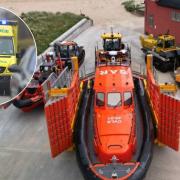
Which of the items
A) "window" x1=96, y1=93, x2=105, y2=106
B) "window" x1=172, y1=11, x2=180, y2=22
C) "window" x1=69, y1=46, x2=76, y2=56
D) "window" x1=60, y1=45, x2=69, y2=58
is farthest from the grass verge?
"window" x1=96, y1=93, x2=105, y2=106

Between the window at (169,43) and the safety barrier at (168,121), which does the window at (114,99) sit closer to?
the safety barrier at (168,121)

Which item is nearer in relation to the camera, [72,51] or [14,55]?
[14,55]

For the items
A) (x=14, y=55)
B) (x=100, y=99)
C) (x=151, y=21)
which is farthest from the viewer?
(x=151, y=21)

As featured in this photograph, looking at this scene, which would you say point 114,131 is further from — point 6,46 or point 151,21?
point 151,21

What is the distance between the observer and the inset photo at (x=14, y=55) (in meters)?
4.14

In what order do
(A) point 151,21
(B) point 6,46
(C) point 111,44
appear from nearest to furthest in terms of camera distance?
(B) point 6,46 < (C) point 111,44 < (A) point 151,21

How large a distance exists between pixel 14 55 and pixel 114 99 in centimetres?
671

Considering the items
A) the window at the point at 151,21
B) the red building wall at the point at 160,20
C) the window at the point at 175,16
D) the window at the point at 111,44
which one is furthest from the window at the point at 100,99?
the window at the point at 151,21

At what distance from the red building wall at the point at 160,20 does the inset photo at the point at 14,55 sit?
62.5 feet

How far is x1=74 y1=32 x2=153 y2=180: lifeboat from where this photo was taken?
873cm

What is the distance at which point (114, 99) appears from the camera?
10.6 m

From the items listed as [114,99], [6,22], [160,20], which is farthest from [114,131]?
[160,20]

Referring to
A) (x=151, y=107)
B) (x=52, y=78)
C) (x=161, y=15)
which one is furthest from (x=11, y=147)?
(x=161, y=15)

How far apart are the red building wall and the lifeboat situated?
37.3 feet
